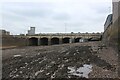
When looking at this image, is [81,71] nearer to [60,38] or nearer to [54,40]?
[60,38]

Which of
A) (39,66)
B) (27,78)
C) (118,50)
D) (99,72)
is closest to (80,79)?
(99,72)

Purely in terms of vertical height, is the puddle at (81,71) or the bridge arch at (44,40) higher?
the bridge arch at (44,40)

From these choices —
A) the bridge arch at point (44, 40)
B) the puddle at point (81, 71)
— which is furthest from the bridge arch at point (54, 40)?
the puddle at point (81, 71)

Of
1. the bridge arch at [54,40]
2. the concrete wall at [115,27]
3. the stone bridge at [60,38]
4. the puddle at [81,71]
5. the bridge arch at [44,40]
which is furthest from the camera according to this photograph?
the bridge arch at [44,40]

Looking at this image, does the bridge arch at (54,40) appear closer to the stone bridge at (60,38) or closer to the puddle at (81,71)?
the stone bridge at (60,38)

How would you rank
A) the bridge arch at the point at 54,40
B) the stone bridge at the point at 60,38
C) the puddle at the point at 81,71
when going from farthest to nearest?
1. the bridge arch at the point at 54,40
2. the stone bridge at the point at 60,38
3. the puddle at the point at 81,71

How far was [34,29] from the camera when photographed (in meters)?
108

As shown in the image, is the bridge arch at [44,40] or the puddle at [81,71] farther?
the bridge arch at [44,40]

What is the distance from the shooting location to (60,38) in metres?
85.6

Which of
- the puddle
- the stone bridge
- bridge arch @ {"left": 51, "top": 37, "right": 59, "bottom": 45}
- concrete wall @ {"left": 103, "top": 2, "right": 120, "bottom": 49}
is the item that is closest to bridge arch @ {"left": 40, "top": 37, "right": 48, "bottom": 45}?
Answer: the stone bridge

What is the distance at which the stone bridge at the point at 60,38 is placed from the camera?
80.6 metres

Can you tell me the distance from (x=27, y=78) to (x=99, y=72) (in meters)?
4.26

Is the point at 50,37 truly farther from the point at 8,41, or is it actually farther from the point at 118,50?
the point at 118,50

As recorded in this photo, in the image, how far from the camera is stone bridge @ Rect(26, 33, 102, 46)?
80.6m
